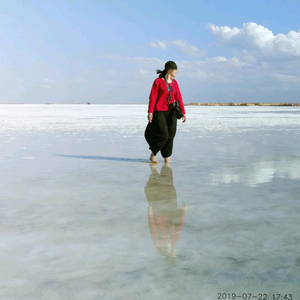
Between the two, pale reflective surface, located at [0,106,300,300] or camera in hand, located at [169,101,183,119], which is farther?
camera in hand, located at [169,101,183,119]

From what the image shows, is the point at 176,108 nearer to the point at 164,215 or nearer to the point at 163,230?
the point at 164,215

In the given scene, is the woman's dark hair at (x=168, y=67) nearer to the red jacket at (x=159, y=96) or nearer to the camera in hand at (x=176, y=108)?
the red jacket at (x=159, y=96)

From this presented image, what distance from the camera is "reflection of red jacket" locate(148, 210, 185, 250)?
381cm


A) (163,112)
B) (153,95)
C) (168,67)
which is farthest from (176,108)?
(168,67)

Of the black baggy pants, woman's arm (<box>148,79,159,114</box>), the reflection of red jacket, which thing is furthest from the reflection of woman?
woman's arm (<box>148,79,159,114</box>)

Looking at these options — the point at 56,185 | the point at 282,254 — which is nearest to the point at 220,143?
the point at 56,185

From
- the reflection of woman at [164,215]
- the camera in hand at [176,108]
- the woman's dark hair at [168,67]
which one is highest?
the woman's dark hair at [168,67]

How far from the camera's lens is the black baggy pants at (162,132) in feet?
31.0

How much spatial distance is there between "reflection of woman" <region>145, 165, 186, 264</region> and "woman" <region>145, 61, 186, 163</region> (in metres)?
2.06

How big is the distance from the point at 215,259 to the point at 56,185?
3775mm

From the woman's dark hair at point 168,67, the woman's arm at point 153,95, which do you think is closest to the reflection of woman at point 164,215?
the woman's arm at point 153,95

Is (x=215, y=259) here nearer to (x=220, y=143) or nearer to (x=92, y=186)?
(x=92, y=186)

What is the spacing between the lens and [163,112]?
376 inches

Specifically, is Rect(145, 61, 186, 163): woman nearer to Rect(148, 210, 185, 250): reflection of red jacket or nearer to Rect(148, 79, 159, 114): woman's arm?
Rect(148, 79, 159, 114): woman's arm
